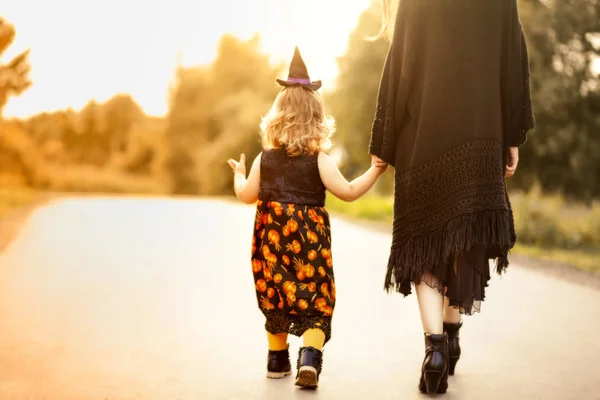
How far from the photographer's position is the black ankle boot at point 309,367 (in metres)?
4.38

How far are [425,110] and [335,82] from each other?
2363 centimetres

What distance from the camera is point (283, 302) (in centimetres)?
461

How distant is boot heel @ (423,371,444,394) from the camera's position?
4.23 meters

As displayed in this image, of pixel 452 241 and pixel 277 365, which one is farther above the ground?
pixel 452 241

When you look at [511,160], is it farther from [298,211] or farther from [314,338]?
[314,338]

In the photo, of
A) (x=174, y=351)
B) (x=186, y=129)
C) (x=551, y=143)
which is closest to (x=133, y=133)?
(x=186, y=129)

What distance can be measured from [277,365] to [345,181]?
1042 mm

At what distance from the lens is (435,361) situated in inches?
166

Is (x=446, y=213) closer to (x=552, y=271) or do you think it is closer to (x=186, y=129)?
(x=552, y=271)

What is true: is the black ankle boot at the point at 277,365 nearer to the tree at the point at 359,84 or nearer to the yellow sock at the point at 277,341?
the yellow sock at the point at 277,341

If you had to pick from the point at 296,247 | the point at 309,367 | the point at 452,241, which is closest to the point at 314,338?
the point at 309,367

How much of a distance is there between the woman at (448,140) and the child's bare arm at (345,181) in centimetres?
9

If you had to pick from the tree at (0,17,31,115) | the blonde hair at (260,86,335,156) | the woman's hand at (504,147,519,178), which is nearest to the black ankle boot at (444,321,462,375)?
the woman's hand at (504,147,519,178)

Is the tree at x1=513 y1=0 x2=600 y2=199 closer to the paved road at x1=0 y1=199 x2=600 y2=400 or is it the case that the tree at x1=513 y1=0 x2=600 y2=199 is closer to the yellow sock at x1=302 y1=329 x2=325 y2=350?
the paved road at x1=0 y1=199 x2=600 y2=400
